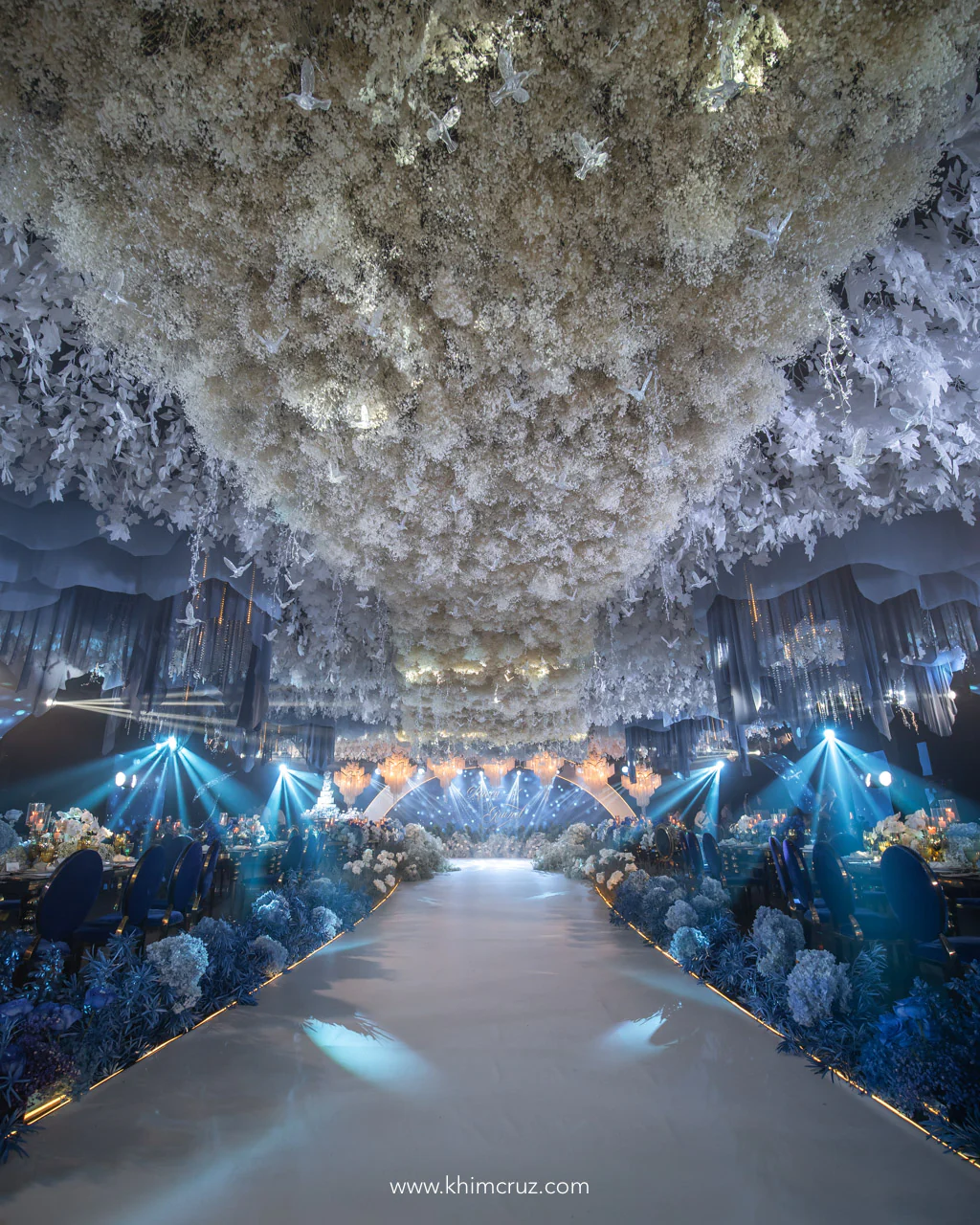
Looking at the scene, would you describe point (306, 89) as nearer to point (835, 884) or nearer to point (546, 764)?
point (835, 884)

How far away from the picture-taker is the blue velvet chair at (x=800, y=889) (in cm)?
450

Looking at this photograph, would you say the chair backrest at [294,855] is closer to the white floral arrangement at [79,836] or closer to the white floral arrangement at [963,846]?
the white floral arrangement at [79,836]

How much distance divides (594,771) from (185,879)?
46.9ft

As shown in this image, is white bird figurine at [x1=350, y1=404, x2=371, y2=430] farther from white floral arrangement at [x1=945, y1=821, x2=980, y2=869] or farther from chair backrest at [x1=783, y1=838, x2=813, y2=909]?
white floral arrangement at [x1=945, y1=821, x2=980, y2=869]

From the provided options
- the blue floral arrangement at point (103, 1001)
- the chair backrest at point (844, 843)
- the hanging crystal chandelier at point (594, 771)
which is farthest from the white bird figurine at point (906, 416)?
the hanging crystal chandelier at point (594, 771)

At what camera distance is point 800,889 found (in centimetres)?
456

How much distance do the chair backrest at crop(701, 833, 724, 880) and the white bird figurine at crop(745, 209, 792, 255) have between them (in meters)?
6.09

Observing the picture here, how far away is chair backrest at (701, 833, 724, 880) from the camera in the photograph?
6382mm

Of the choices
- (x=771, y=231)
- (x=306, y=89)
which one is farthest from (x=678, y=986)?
(x=306, y=89)

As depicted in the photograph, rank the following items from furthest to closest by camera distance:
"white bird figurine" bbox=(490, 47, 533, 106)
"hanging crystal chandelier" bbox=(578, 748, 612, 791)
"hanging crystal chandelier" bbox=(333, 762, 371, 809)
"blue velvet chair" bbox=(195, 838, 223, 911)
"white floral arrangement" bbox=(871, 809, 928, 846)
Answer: "hanging crystal chandelier" bbox=(333, 762, 371, 809) < "hanging crystal chandelier" bbox=(578, 748, 612, 791) < "white floral arrangement" bbox=(871, 809, 928, 846) < "blue velvet chair" bbox=(195, 838, 223, 911) < "white bird figurine" bbox=(490, 47, 533, 106)

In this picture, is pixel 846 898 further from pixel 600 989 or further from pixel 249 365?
pixel 249 365

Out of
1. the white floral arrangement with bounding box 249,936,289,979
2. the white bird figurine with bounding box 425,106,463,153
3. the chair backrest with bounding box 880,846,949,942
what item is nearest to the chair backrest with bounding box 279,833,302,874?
the white floral arrangement with bounding box 249,936,289,979

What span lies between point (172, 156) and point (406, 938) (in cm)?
619

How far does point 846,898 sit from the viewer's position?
13.3ft
